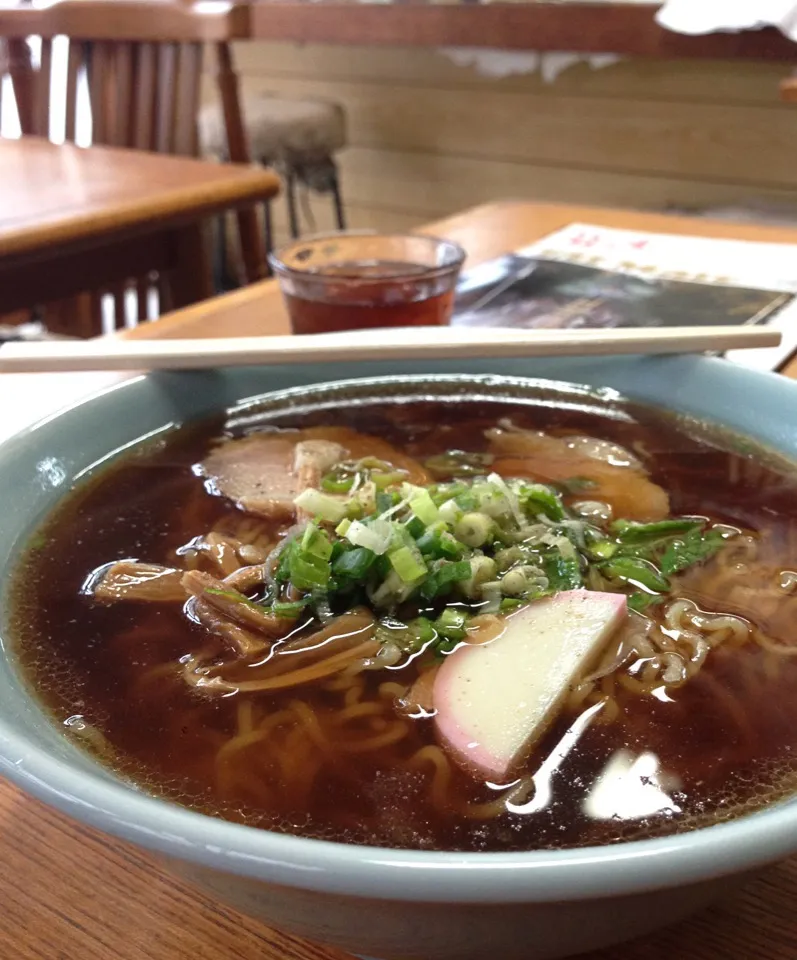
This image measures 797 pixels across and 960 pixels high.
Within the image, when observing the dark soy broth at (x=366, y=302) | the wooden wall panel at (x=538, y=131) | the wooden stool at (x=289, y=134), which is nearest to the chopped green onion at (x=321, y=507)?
the dark soy broth at (x=366, y=302)

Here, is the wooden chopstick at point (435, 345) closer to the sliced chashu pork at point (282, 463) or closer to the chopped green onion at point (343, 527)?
the sliced chashu pork at point (282, 463)

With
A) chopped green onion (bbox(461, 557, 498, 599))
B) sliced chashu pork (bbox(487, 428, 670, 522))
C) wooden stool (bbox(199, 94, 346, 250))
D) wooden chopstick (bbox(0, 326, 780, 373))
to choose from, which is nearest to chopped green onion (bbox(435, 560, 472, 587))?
chopped green onion (bbox(461, 557, 498, 599))

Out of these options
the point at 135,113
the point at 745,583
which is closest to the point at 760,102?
the point at 135,113

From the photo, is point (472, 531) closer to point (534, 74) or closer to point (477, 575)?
point (477, 575)

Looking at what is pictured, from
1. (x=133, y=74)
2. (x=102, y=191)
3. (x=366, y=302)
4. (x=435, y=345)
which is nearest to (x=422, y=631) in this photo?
(x=435, y=345)

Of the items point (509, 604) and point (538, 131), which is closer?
point (509, 604)

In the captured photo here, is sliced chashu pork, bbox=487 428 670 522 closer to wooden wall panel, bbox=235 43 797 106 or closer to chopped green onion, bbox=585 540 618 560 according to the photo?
chopped green onion, bbox=585 540 618 560

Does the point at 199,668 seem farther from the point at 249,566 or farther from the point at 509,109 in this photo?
the point at 509,109
